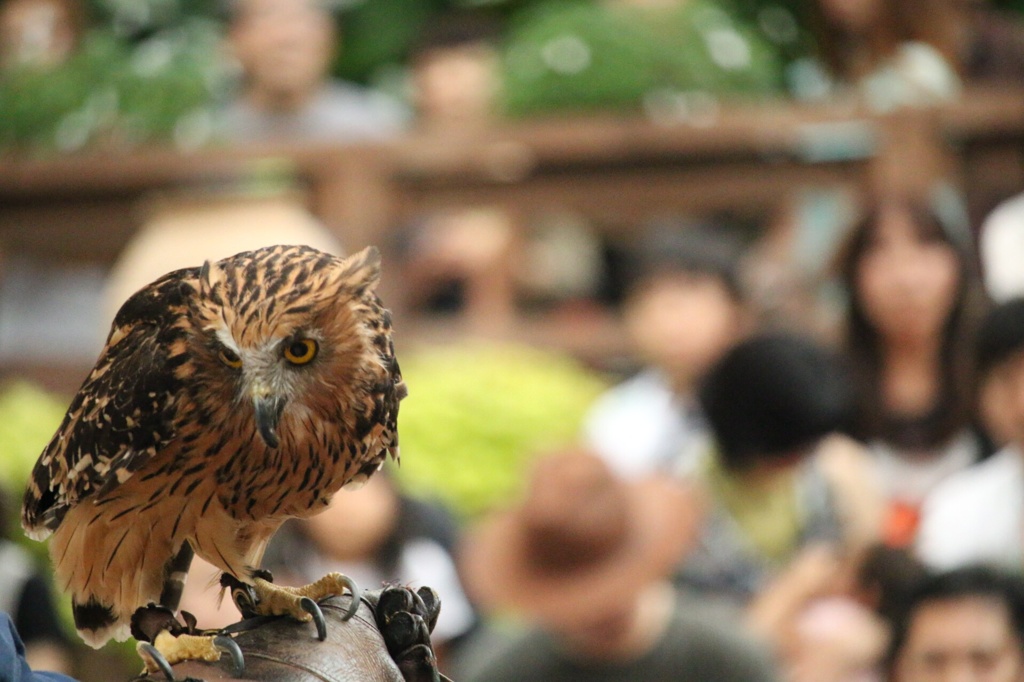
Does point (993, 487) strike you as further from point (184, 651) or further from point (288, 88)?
point (288, 88)

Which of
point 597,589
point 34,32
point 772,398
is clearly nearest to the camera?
point 597,589

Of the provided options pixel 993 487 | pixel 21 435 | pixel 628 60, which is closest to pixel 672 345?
pixel 993 487

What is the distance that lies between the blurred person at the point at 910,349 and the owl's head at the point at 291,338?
94.0 inches

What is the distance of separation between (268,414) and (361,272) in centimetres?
23

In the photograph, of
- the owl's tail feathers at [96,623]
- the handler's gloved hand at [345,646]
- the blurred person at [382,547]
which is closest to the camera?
the handler's gloved hand at [345,646]

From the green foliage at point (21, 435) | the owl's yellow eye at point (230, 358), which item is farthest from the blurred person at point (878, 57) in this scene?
the owl's yellow eye at point (230, 358)

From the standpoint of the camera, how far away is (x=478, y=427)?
16.8ft

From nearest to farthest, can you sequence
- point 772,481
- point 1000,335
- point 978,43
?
point 1000,335 < point 772,481 < point 978,43

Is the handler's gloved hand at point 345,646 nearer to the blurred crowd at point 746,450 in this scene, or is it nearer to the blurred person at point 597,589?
the blurred crowd at point 746,450

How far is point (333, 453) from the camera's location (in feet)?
6.56

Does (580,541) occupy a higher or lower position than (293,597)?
higher

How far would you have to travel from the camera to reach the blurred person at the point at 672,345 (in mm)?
4477

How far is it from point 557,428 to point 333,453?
10.4 feet

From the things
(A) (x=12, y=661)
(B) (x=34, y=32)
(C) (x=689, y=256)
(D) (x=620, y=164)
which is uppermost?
(B) (x=34, y=32)
